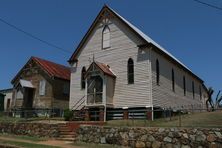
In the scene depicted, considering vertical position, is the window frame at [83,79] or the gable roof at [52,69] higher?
the gable roof at [52,69]

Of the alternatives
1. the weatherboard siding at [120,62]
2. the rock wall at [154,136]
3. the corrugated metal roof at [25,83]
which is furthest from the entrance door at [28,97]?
the rock wall at [154,136]

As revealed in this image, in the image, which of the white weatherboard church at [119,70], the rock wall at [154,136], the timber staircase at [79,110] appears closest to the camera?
the rock wall at [154,136]

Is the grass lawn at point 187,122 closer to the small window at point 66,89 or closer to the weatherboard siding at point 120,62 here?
the weatherboard siding at point 120,62

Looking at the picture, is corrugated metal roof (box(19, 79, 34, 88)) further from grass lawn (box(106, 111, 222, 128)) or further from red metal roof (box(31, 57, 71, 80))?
grass lawn (box(106, 111, 222, 128))

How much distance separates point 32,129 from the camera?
79.9ft

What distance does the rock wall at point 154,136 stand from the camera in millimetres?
14558

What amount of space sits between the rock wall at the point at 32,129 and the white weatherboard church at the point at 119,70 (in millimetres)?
5429

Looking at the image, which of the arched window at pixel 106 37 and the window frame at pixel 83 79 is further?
the window frame at pixel 83 79

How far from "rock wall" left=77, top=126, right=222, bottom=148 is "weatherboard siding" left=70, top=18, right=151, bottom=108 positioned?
7863 mm

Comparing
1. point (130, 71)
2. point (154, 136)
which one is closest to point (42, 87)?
point (130, 71)

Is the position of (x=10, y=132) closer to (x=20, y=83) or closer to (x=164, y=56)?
(x=20, y=83)

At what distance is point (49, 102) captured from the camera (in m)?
35.9

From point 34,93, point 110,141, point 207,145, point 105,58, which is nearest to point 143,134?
point 110,141

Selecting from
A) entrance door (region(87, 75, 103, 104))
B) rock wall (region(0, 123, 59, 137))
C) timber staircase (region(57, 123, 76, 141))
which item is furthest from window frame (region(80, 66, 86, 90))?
timber staircase (region(57, 123, 76, 141))
